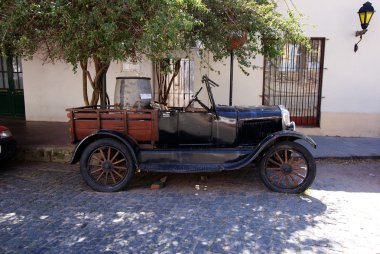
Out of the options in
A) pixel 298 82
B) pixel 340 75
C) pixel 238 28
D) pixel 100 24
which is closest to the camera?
pixel 100 24

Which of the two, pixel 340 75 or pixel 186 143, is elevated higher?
pixel 340 75

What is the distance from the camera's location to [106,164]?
5.20m

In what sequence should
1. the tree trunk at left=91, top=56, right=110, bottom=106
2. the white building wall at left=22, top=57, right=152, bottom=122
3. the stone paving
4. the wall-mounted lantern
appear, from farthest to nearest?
the white building wall at left=22, top=57, right=152, bottom=122, the wall-mounted lantern, the tree trunk at left=91, top=56, right=110, bottom=106, the stone paving

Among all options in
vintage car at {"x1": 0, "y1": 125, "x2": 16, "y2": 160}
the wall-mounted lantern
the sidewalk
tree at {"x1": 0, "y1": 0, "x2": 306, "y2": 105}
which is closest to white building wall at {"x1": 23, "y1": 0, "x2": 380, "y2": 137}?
the wall-mounted lantern

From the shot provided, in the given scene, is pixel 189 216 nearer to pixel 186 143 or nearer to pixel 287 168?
pixel 186 143

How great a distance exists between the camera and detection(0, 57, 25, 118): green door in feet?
36.0

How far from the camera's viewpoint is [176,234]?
3.81 meters

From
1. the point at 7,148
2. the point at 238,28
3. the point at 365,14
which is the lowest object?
the point at 7,148

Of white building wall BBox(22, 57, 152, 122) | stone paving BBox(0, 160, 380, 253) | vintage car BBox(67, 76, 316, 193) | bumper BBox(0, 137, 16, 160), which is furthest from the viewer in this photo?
white building wall BBox(22, 57, 152, 122)

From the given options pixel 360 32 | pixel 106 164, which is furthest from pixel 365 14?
pixel 106 164

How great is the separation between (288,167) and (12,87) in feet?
30.8

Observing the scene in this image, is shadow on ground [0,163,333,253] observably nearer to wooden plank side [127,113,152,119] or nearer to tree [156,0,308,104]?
wooden plank side [127,113,152,119]

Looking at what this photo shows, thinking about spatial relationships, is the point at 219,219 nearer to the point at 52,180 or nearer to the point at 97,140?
the point at 97,140

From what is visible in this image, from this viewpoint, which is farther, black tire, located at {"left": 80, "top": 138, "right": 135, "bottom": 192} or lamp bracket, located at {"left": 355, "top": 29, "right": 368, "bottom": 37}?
lamp bracket, located at {"left": 355, "top": 29, "right": 368, "bottom": 37}
